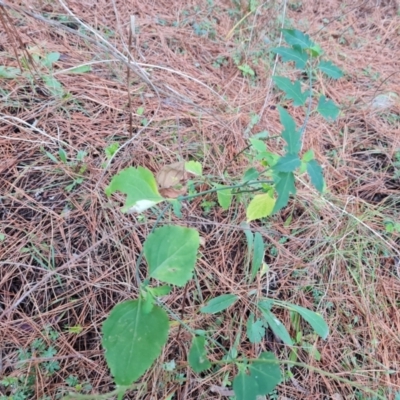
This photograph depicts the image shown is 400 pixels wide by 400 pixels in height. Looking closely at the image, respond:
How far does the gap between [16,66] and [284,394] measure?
60.1 inches

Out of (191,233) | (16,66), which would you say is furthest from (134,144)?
(191,233)

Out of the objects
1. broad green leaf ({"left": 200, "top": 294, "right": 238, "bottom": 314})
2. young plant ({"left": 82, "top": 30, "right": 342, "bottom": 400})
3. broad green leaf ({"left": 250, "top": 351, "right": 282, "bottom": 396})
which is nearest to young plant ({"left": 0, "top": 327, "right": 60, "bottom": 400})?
young plant ({"left": 82, "top": 30, "right": 342, "bottom": 400})

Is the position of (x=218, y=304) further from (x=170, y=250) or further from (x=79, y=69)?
(x=79, y=69)

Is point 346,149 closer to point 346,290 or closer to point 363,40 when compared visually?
point 346,290

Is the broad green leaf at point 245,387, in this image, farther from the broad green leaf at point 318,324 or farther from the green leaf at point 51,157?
the green leaf at point 51,157

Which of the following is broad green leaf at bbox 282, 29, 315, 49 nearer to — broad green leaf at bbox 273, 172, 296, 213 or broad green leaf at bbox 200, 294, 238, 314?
broad green leaf at bbox 273, 172, 296, 213

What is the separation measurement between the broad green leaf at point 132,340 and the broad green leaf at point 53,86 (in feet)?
3.48

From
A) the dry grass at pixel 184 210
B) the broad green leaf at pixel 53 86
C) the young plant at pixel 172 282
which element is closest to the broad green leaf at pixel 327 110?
the young plant at pixel 172 282

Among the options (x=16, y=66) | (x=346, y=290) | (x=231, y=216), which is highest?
(x=16, y=66)

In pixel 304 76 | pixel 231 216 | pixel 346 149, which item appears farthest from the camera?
pixel 304 76

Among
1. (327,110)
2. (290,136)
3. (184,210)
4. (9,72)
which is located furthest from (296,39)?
(9,72)

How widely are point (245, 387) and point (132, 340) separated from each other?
0.28 metres

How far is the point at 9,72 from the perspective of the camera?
1424 millimetres

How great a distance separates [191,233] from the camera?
0.69 m
